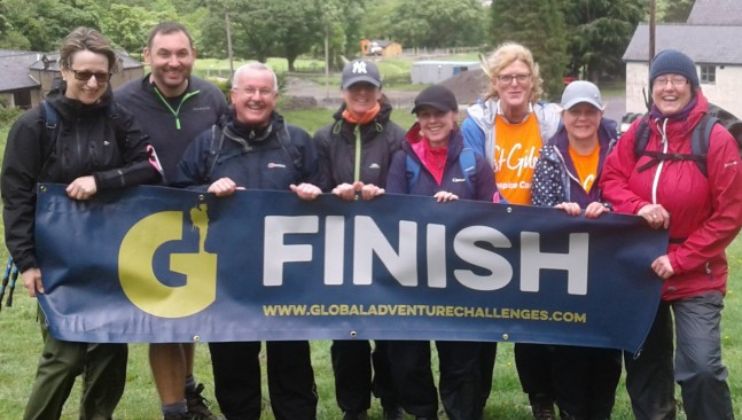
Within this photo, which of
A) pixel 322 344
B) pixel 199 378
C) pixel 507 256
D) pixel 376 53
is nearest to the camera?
pixel 507 256

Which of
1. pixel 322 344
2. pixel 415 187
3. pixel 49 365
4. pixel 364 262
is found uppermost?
pixel 415 187

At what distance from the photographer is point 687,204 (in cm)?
527

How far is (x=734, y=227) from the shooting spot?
17.1 feet

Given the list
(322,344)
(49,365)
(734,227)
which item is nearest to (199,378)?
(322,344)

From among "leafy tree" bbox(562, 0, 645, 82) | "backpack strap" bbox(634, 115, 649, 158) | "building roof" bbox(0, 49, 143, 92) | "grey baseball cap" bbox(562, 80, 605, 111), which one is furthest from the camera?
"leafy tree" bbox(562, 0, 645, 82)

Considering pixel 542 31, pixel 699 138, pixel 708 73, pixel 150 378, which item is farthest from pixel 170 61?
pixel 542 31

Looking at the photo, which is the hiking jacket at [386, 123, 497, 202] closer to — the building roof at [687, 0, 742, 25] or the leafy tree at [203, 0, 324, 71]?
the building roof at [687, 0, 742, 25]

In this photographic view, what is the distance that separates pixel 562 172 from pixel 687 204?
78 cm

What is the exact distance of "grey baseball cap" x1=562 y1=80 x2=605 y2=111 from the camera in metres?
5.59

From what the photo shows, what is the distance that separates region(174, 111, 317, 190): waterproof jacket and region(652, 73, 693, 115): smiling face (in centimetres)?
207

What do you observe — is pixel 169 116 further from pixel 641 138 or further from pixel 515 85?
pixel 641 138

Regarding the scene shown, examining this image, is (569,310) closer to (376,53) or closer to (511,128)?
(511,128)

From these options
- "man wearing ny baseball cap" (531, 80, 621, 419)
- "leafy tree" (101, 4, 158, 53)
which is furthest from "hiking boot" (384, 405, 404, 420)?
"leafy tree" (101, 4, 158, 53)

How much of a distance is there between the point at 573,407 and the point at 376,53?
132 m
